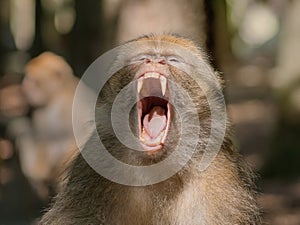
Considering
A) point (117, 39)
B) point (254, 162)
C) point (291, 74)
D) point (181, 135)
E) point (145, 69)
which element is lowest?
point (254, 162)

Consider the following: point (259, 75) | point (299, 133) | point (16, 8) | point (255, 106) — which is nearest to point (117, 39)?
point (299, 133)

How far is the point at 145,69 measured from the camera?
414 cm

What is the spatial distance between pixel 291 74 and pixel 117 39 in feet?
17.9

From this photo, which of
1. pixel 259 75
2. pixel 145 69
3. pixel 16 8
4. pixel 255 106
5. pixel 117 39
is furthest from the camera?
pixel 16 8

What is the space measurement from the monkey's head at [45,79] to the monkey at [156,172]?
457 cm

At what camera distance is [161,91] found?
4.14 m

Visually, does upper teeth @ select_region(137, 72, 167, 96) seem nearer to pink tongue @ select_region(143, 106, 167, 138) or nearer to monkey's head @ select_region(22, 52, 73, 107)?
pink tongue @ select_region(143, 106, 167, 138)

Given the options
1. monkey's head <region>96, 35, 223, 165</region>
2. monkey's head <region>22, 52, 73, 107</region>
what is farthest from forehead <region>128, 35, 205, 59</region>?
monkey's head <region>22, 52, 73, 107</region>

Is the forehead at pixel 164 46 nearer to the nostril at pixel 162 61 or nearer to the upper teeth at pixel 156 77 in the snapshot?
the nostril at pixel 162 61

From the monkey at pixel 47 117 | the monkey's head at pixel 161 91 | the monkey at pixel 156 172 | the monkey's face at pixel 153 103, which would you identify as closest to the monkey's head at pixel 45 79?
the monkey at pixel 47 117

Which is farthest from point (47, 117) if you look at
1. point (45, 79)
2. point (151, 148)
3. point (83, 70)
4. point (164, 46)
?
point (151, 148)

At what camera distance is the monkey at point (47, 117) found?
860 centimetres

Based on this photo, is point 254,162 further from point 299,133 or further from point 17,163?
point 17,163

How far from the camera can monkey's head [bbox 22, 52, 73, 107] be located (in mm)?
8945
